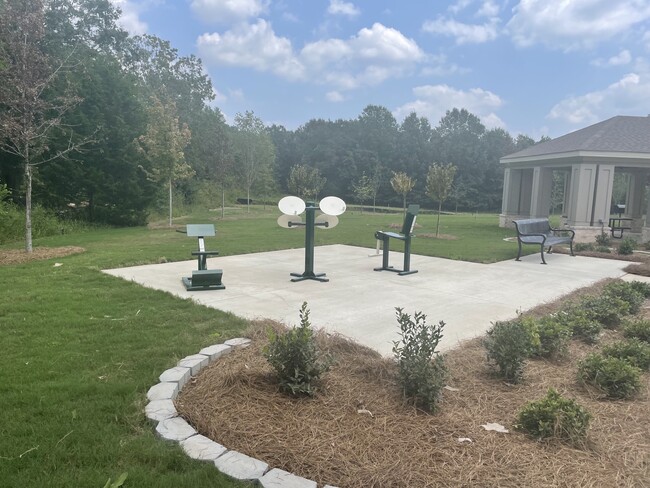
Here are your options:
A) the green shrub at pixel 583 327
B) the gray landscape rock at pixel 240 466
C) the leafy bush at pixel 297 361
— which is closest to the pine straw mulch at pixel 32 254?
the leafy bush at pixel 297 361

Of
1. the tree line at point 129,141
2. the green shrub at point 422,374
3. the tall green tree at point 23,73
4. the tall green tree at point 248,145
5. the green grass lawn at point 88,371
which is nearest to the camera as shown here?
the green grass lawn at point 88,371

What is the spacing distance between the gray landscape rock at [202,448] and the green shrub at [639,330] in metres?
3.96

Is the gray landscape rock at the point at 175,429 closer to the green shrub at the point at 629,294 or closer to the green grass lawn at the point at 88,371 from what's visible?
the green grass lawn at the point at 88,371

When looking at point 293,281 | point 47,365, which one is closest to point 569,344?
point 293,281

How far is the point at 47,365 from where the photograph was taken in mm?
3387

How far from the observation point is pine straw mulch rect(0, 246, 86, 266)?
8.21 meters

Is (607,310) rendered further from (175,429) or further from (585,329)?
(175,429)

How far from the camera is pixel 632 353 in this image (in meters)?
3.65

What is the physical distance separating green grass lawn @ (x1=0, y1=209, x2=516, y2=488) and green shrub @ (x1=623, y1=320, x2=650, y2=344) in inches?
144

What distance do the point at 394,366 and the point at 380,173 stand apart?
154ft

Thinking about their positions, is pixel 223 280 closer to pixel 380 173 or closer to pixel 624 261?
pixel 624 261

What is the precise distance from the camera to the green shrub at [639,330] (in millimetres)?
4305

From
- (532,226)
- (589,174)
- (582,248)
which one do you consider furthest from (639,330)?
(589,174)

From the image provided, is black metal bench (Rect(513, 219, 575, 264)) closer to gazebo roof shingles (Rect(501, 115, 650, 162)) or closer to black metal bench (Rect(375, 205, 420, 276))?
black metal bench (Rect(375, 205, 420, 276))
